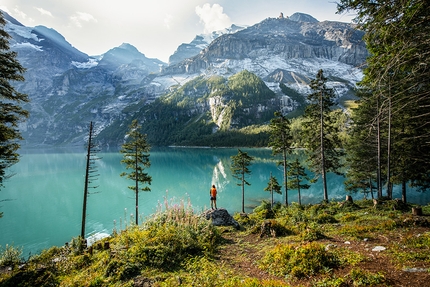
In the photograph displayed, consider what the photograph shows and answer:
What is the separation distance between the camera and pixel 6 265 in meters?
11.4

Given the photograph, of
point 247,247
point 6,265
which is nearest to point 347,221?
point 247,247

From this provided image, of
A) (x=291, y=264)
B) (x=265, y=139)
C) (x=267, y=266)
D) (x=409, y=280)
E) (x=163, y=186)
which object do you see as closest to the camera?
(x=409, y=280)

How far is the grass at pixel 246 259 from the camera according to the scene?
553 centimetres

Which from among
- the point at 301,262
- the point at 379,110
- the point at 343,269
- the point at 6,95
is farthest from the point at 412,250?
the point at 6,95

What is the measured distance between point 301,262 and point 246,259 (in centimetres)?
215

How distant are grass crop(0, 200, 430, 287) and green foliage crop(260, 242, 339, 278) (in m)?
0.02

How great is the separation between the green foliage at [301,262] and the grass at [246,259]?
0.02 metres

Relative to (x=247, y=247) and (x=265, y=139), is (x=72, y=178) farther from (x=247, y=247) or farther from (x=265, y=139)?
(x=265, y=139)

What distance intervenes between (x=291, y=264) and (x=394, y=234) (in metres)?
4.89

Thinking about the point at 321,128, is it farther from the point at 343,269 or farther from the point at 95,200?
the point at 95,200

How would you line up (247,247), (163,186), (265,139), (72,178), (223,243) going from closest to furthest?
(247,247), (223,243), (163,186), (72,178), (265,139)

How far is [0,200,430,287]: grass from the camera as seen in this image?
553 centimetres

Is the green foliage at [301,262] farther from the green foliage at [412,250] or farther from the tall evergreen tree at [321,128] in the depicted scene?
the tall evergreen tree at [321,128]

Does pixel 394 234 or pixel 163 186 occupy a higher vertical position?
pixel 394 234
